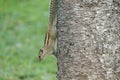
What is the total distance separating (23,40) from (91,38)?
18.6 ft

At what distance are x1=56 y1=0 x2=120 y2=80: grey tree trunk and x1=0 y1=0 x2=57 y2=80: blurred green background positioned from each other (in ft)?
11.7

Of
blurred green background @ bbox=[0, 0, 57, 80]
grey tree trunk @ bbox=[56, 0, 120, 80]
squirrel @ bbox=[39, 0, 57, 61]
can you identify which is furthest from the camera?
blurred green background @ bbox=[0, 0, 57, 80]

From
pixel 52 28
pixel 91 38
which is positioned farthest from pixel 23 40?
pixel 91 38

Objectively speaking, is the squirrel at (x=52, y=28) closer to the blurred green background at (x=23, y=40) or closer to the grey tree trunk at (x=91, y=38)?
the grey tree trunk at (x=91, y=38)

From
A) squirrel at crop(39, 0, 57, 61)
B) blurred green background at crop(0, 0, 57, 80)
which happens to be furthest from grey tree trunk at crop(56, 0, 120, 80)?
blurred green background at crop(0, 0, 57, 80)

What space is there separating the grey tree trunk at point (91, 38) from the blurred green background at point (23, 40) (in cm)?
356

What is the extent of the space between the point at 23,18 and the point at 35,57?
260 centimetres

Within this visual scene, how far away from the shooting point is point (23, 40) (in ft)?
28.9

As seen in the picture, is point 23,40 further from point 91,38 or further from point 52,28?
point 91,38

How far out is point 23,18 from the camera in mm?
10289

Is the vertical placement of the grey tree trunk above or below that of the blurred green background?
above

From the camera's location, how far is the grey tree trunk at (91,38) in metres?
3.22

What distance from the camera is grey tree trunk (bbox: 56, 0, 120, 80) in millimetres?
3223

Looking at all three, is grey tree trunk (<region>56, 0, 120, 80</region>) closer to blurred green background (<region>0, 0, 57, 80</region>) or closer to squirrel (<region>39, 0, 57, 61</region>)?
squirrel (<region>39, 0, 57, 61</region>)
